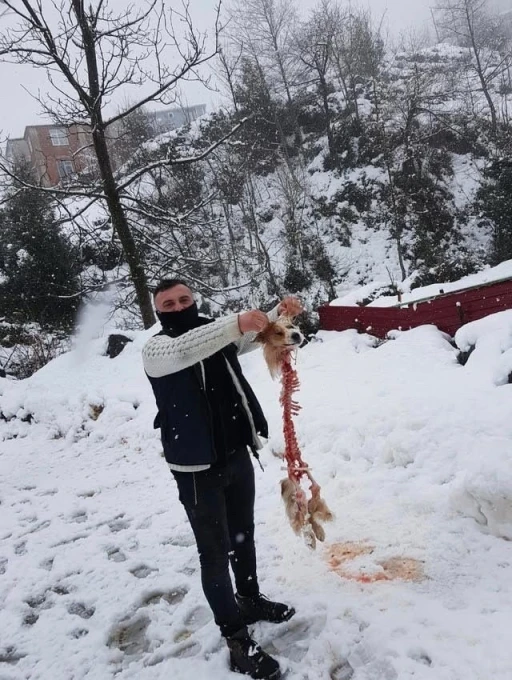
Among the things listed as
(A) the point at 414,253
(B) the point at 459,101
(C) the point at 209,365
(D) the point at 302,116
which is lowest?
(A) the point at 414,253

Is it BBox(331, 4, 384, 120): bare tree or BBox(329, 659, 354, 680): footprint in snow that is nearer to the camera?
BBox(329, 659, 354, 680): footprint in snow

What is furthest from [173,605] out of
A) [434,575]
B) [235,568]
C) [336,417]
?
[336,417]

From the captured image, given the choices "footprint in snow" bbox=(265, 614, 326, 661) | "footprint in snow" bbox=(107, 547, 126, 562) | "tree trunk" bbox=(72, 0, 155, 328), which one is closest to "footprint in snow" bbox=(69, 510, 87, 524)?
"footprint in snow" bbox=(107, 547, 126, 562)

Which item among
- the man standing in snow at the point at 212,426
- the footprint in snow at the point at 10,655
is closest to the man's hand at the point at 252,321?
the man standing in snow at the point at 212,426

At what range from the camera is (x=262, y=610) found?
2689mm

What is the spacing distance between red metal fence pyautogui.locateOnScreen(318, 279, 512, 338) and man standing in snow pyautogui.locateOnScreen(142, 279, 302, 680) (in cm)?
567

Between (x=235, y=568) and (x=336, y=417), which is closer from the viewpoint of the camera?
(x=235, y=568)

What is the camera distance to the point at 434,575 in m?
A: 2.77

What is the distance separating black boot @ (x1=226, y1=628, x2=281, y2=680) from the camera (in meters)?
2.31

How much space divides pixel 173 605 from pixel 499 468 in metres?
2.36

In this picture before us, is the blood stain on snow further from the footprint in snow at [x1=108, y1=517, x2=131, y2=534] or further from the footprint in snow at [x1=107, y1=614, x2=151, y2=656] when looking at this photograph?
the footprint in snow at [x1=108, y1=517, x2=131, y2=534]

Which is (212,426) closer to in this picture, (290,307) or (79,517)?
(290,307)

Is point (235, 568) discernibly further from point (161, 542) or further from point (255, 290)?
point (255, 290)

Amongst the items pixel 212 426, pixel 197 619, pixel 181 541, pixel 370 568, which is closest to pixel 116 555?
pixel 181 541
